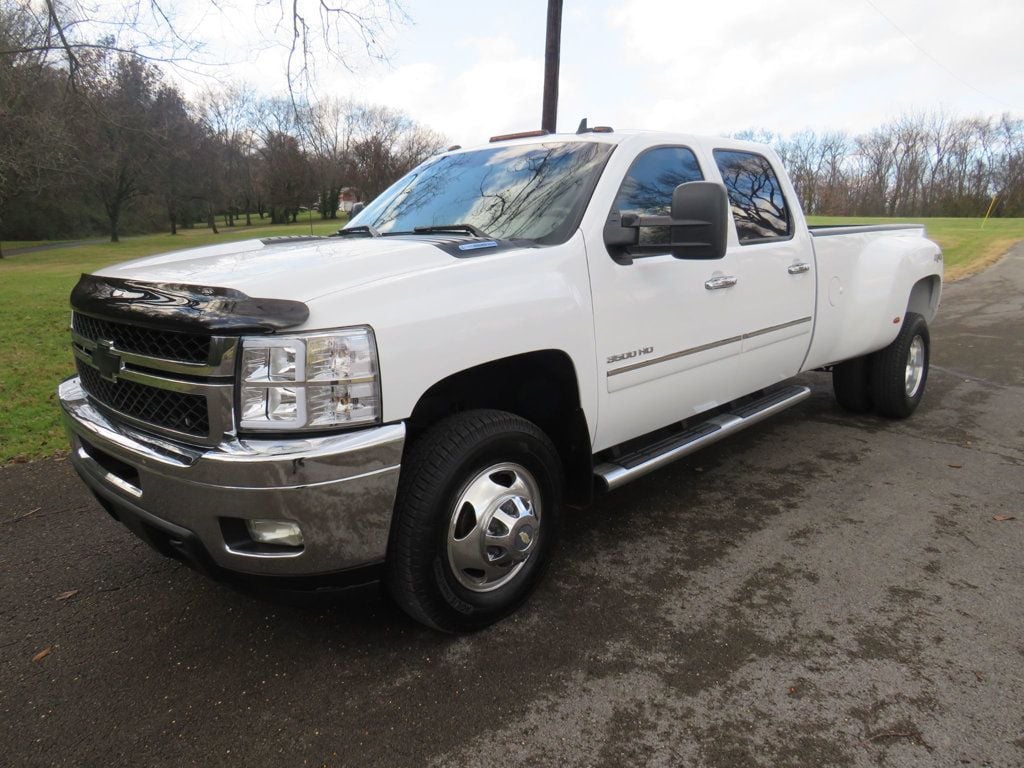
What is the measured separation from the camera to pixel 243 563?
2193 mm

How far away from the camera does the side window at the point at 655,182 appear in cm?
321

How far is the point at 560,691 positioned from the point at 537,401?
3.97 ft

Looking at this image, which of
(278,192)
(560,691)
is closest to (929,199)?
(278,192)

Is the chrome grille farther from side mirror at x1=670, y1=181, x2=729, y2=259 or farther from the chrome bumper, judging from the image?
side mirror at x1=670, y1=181, x2=729, y2=259

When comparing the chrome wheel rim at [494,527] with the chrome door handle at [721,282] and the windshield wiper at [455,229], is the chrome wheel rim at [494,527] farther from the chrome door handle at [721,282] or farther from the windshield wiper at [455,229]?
the chrome door handle at [721,282]

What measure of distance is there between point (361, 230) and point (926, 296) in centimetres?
485

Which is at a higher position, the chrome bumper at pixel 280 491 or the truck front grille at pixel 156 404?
the truck front grille at pixel 156 404

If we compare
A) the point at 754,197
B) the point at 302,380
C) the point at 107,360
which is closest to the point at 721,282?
the point at 754,197

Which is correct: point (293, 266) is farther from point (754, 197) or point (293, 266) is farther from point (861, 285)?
point (861, 285)

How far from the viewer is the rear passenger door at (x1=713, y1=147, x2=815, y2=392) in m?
3.78

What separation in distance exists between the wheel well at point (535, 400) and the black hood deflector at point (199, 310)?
0.67 meters

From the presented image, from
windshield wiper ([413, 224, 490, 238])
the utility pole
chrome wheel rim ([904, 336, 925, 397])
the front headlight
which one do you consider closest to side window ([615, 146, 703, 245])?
windshield wiper ([413, 224, 490, 238])

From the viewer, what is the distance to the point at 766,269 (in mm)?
3869

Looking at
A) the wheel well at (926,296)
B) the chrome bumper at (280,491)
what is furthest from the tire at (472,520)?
the wheel well at (926,296)
